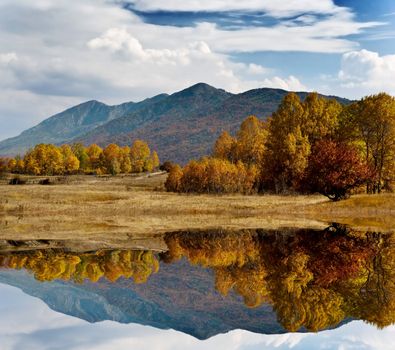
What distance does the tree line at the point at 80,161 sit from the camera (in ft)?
511

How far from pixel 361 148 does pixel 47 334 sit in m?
58.0

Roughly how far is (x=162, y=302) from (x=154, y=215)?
3395 centimetres

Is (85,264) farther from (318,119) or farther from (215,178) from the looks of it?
(215,178)

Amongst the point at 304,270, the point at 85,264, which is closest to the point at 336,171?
the point at 304,270

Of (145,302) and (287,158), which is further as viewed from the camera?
(287,158)

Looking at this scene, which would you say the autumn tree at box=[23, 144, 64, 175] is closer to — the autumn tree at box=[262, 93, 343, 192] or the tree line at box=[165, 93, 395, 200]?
the tree line at box=[165, 93, 395, 200]

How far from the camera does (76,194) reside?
67188mm

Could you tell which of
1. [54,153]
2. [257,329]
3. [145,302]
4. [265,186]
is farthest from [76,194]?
[54,153]

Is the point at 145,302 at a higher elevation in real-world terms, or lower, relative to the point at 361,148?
lower

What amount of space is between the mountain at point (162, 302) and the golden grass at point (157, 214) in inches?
516

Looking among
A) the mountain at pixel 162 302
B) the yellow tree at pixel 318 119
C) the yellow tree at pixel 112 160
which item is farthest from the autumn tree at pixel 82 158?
the mountain at pixel 162 302

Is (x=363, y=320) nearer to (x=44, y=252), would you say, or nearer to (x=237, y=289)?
(x=237, y=289)

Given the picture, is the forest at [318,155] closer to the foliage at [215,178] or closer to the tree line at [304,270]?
the foliage at [215,178]

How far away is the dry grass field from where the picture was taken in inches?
1515
